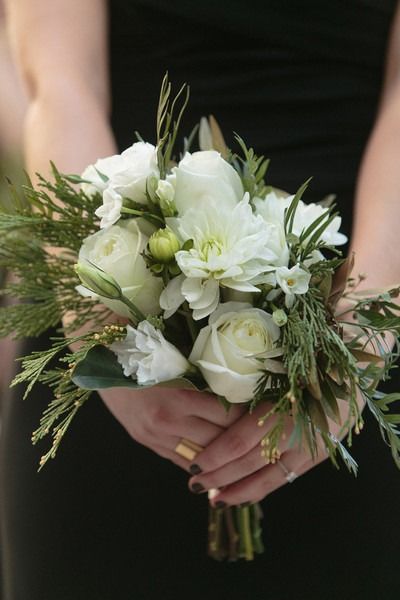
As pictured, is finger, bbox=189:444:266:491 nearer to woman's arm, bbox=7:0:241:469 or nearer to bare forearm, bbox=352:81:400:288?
woman's arm, bbox=7:0:241:469

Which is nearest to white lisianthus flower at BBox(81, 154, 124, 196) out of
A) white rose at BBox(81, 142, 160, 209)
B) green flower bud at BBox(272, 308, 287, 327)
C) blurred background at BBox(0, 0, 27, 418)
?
white rose at BBox(81, 142, 160, 209)

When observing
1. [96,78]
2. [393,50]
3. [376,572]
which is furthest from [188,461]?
[393,50]

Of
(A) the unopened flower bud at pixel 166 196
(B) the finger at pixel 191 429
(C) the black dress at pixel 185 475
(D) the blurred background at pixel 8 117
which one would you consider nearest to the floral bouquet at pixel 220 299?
(A) the unopened flower bud at pixel 166 196

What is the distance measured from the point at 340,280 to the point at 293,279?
7 centimetres

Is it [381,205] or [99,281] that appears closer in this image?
[99,281]

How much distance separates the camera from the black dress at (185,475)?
3.57ft

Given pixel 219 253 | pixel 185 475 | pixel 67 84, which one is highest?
pixel 67 84

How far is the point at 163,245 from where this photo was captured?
2.34 feet

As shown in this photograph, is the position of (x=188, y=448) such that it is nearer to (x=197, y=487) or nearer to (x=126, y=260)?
(x=197, y=487)

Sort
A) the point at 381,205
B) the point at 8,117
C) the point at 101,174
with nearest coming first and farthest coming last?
the point at 101,174 < the point at 381,205 < the point at 8,117

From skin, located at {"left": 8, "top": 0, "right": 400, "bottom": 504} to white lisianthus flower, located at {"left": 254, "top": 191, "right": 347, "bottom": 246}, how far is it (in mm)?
159

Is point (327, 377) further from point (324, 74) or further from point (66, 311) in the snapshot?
point (324, 74)

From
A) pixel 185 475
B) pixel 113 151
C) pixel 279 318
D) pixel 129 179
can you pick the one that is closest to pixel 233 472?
pixel 185 475

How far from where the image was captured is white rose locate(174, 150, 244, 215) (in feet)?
2.41
